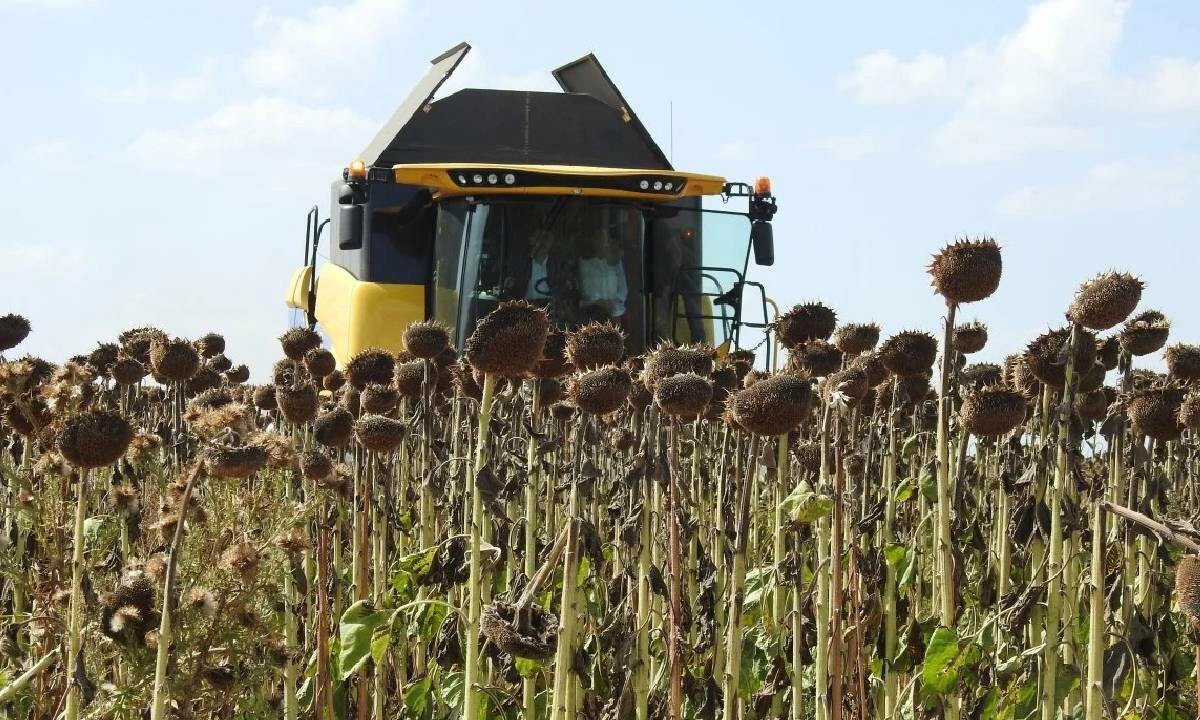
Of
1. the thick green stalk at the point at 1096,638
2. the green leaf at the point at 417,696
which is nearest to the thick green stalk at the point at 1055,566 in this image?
the thick green stalk at the point at 1096,638

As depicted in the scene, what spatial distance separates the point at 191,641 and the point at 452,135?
10874 mm

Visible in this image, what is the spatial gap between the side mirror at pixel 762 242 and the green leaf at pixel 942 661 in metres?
9.21

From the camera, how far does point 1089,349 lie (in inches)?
154

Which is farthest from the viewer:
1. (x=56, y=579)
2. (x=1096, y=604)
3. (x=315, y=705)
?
(x=315, y=705)

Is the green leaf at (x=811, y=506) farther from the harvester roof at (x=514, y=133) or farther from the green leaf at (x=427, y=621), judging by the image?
the harvester roof at (x=514, y=133)

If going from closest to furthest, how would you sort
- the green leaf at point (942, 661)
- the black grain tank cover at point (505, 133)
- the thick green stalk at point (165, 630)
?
the thick green stalk at point (165, 630) → the green leaf at point (942, 661) → the black grain tank cover at point (505, 133)

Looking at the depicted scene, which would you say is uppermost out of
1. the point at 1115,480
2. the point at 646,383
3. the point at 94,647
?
the point at 646,383

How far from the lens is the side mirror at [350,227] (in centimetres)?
1159

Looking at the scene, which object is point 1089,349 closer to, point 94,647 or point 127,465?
point 94,647

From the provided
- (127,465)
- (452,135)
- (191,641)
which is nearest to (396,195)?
(452,135)

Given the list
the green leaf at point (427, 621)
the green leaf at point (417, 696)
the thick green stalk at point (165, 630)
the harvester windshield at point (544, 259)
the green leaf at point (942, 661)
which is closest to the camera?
the thick green stalk at point (165, 630)

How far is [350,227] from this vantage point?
38.1 ft

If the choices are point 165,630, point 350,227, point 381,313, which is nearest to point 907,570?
point 165,630

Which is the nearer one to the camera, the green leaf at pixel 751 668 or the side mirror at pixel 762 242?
the green leaf at pixel 751 668
